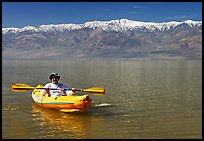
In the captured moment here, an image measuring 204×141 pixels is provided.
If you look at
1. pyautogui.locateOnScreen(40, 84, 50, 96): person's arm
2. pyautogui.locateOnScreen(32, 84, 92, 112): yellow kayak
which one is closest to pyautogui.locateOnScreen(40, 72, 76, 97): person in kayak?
pyautogui.locateOnScreen(40, 84, 50, 96): person's arm

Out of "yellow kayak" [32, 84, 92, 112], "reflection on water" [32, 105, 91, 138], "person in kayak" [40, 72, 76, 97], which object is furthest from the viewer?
"person in kayak" [40, 72, 76, 97]

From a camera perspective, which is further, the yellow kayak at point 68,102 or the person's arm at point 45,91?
the person's arm at point 45,91

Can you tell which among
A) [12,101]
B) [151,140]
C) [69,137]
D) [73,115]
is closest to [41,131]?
[69,137]

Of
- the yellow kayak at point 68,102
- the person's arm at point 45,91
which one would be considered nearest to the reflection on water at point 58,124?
the yellow kayak at point 68,102

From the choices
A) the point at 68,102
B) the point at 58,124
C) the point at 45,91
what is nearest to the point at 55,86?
the point at 45,91

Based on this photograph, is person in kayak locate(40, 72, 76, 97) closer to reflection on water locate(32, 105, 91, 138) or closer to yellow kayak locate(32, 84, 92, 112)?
yellow kayak locate(32, 84, 92, 112)

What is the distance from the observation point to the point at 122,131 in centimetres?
1121

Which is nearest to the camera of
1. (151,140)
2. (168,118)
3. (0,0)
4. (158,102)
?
(0,0)

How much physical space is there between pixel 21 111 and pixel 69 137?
208 inches

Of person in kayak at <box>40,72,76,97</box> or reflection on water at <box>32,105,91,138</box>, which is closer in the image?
reflection on water at <box>32,105,91,138</box>

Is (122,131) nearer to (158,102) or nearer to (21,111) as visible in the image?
(21,111)

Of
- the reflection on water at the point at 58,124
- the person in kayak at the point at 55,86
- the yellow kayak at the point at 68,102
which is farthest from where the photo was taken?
the person in kayak at the point at 55,86

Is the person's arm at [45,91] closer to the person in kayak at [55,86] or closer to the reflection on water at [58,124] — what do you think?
the person in kayak at [55,86]

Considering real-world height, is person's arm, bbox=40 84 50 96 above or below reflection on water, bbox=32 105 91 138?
above
